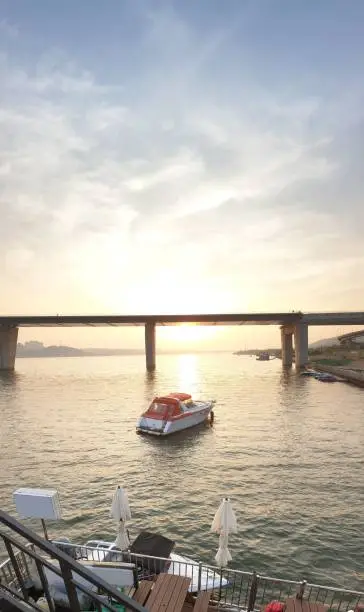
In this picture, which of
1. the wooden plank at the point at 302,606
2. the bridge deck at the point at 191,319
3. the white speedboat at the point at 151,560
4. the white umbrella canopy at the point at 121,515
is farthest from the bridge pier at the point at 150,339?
the wooden plank at the point at 302,606

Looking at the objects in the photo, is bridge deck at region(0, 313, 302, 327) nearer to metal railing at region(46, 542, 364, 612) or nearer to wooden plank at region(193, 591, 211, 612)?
metal railing at region(46, 542, 364, 612)

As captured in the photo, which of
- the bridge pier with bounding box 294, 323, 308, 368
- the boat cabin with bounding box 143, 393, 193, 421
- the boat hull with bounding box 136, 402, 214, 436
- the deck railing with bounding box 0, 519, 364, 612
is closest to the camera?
the deck railing with bounding box 0, 519, 364, 612

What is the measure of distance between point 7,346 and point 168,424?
99849mm

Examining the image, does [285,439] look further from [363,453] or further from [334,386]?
[334,386]

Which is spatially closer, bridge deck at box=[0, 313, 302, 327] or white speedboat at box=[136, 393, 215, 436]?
white speedboat at box=[136, 393, 215, 436]

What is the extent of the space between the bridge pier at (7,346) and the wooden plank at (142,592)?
124 metres

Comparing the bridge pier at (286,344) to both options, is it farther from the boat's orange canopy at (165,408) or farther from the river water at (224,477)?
the boat's orange canopy at (165,408)

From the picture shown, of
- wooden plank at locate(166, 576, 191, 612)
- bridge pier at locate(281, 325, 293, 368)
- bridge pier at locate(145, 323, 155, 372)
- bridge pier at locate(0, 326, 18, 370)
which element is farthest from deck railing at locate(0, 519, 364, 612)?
bridge pier at locate(281, 325, 293, 368)

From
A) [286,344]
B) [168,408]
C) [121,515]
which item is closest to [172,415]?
[168,408]

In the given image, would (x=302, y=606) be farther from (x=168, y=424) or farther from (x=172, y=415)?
(x=172, y=415)

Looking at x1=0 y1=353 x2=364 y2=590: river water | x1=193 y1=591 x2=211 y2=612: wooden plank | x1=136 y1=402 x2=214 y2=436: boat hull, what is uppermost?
x1=193 y1=591 x2=211 y2=612: wooden plank

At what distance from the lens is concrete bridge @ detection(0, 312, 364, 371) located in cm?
11875

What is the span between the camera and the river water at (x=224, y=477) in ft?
60.2

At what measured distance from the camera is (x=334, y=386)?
7819 centimetres
